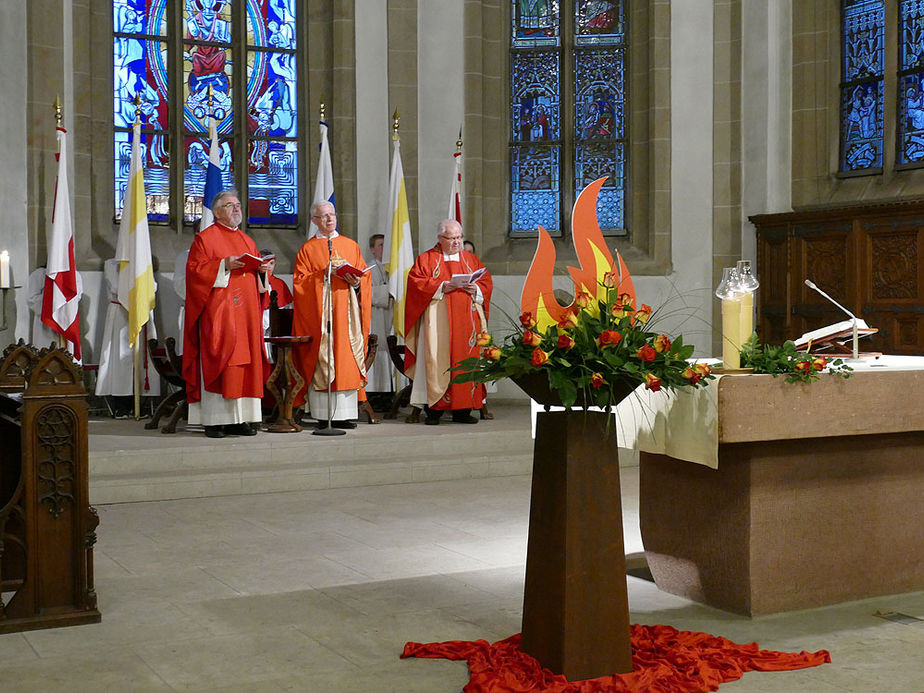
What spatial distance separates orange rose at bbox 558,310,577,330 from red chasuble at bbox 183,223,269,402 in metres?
5.06

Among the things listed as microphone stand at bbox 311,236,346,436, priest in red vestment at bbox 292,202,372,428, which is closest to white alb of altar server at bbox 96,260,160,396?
priest in red vestment at bbox 292,202,372,428

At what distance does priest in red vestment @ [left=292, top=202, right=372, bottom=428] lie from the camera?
9.02 metres

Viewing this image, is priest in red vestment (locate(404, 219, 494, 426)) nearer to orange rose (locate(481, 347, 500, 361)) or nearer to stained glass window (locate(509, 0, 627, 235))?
stained glass window (locate(509, 0, 627, 235))

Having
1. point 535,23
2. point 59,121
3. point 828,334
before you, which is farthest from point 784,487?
point 535,23

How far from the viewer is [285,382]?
29.6ft

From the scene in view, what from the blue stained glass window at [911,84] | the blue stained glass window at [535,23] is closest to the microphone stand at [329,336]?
the blue stained glass window at [535,23]

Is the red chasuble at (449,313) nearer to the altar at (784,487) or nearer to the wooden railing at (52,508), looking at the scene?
the altar at (784,487)

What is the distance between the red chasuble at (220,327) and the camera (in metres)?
8.39

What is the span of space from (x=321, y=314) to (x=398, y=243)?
72.3 inches

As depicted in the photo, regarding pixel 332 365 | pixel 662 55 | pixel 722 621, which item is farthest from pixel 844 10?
pixel 722 621

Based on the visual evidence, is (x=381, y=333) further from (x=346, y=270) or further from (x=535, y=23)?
(x=535, y=23)

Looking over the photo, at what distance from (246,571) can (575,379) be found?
239 centimetres

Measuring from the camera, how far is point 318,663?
3.86m

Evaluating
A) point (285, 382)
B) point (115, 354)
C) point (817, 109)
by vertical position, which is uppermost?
point (817, 109)
